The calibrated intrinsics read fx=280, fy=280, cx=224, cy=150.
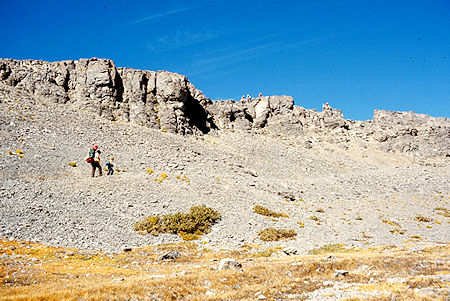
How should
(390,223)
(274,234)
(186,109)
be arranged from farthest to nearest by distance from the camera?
1. (186,109)
2. (390,223)
3. (274,234)

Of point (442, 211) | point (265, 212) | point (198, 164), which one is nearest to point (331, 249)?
point (265, 212)

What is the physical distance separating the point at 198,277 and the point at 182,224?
432 inches

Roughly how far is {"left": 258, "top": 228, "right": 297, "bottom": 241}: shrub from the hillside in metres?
0.61

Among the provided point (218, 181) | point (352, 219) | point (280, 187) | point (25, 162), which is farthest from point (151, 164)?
point (352, 219)

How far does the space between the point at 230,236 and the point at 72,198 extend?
1379 centimetres

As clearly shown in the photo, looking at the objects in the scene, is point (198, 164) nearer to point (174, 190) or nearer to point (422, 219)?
point (174, 190)

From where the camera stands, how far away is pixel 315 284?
1179 cm

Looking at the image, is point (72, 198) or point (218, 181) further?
point (218, 181)

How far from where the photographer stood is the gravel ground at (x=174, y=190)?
2083cm

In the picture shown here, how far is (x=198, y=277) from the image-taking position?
11812 mm

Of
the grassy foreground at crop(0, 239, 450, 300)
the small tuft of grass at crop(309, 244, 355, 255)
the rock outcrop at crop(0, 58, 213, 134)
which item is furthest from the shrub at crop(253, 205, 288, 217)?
the rock outcrop at crop(0, 58, 213, 134)

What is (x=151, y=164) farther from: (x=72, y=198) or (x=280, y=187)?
(x=280, y=187)

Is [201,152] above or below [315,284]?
above

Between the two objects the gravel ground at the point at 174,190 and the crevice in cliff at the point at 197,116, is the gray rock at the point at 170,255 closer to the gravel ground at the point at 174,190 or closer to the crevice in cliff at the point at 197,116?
the gravel ground at the point at 174,190
